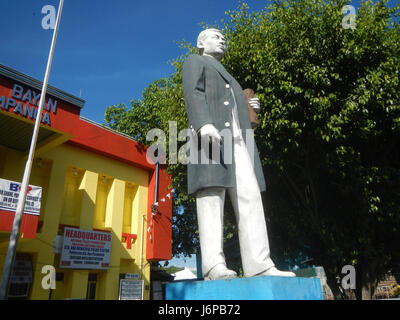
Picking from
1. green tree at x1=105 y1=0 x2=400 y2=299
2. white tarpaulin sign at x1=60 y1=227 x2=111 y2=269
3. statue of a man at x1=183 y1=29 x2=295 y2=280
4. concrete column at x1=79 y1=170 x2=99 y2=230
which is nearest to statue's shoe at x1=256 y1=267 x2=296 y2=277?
statue of a man at x1=183 y1=29 x2=295 y2=280

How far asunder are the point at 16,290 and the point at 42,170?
4417 mm

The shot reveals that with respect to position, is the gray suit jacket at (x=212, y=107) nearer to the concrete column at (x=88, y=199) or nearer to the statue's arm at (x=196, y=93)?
the statue's arm at (x=196, y=93)

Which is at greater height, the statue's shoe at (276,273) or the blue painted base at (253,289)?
the statue's shoe at (276,273)

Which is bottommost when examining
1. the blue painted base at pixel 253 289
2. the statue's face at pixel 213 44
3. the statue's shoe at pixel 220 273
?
the blue painted base at pixel 253 289

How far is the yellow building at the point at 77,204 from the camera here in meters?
10.6

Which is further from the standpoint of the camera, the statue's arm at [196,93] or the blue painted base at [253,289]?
the statue's arm at [196,93]

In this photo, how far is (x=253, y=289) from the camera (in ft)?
9.32

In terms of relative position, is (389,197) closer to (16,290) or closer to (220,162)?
(220,162)

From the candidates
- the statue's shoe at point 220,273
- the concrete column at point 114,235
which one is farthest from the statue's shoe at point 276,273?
the concrete column at point 114,235

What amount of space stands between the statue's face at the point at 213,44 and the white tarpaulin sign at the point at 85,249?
999 centimetres

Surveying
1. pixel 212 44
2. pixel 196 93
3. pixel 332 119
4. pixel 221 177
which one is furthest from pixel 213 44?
pixel 332 119

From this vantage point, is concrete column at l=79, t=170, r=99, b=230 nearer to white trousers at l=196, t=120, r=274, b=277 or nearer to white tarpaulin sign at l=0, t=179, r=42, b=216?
white tarpaulin sign at l=0, t=179, r=42, b=216

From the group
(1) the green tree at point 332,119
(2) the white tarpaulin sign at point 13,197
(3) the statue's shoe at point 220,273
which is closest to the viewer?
(3) the statue's shoe at point 220,273

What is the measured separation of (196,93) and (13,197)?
7.80m
